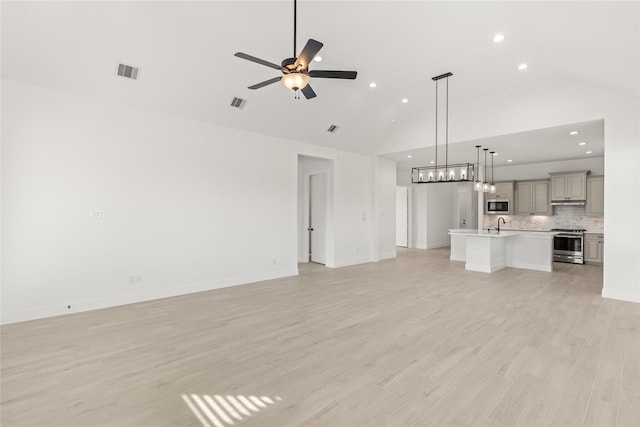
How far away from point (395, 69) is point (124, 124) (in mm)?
4368

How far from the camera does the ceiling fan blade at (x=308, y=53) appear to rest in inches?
103

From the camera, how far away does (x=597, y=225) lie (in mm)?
8570

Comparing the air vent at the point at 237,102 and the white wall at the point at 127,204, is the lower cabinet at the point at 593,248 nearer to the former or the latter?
the white wall at the point at 127,204

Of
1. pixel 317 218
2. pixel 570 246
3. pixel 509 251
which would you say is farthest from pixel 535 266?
pixel 317 218

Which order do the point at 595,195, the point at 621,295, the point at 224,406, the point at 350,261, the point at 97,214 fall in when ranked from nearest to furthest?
1. the point at 224,406
2. the point at 97,214
3. the point at 621,295
4. the point at 350,261
5. the point at 595,195

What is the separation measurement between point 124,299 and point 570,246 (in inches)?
414

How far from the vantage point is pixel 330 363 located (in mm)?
2830

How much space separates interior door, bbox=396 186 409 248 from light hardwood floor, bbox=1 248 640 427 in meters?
6.99

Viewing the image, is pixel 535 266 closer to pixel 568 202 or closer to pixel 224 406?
pixel 568 202

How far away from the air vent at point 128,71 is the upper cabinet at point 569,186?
10403mm

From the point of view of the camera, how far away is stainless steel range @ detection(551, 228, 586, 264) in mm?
8227

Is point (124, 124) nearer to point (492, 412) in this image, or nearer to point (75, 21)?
point (75, 21)

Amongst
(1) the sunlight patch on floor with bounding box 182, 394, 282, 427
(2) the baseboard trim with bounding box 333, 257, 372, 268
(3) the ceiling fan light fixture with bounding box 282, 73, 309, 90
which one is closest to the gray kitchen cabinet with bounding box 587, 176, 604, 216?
(2) the baseboard trim with bounding box 333, 257, 372, 268

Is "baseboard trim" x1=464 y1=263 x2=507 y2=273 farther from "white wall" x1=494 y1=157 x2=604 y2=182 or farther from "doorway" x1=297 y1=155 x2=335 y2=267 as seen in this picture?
"white wall" x1=494 y1=157 x2=604 y2=182
